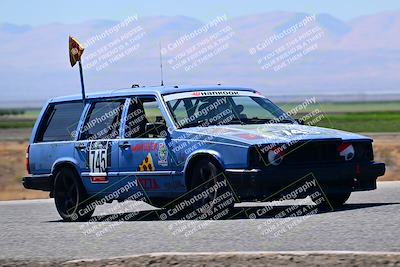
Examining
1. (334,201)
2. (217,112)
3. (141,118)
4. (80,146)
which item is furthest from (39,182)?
(334,201)

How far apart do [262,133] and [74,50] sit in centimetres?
353

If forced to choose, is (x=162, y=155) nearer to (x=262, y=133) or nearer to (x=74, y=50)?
(x=262, y=133)

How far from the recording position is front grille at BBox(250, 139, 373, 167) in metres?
12.7

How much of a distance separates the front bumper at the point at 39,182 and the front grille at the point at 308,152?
364cm

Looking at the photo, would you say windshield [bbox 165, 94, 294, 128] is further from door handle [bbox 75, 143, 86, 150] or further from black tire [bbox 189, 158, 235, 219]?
door handle [bbox 75, 143, 86, 150]

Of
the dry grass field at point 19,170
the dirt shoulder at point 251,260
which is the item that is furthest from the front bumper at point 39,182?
the dry grass field at point 19,170

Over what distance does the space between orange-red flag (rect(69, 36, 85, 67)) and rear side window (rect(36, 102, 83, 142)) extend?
0.58 meters

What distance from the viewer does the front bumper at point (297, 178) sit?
1264 cm

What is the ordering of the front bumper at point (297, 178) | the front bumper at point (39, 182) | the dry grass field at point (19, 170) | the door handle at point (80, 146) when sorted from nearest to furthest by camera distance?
the front bumper at point (297, 178) → the door handle at point (80, 146) → the front bumper at point (39, 182) → the dry grass field at point (19, 170)

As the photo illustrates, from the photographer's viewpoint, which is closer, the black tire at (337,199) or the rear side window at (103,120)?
the black tire at (337,199)

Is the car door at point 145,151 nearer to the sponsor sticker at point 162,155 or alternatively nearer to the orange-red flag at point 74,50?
the sponsor sticker at point 162,155

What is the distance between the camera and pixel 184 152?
13.4 m

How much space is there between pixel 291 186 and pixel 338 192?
63 cm

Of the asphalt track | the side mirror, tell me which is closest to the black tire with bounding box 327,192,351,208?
the asphalt track
